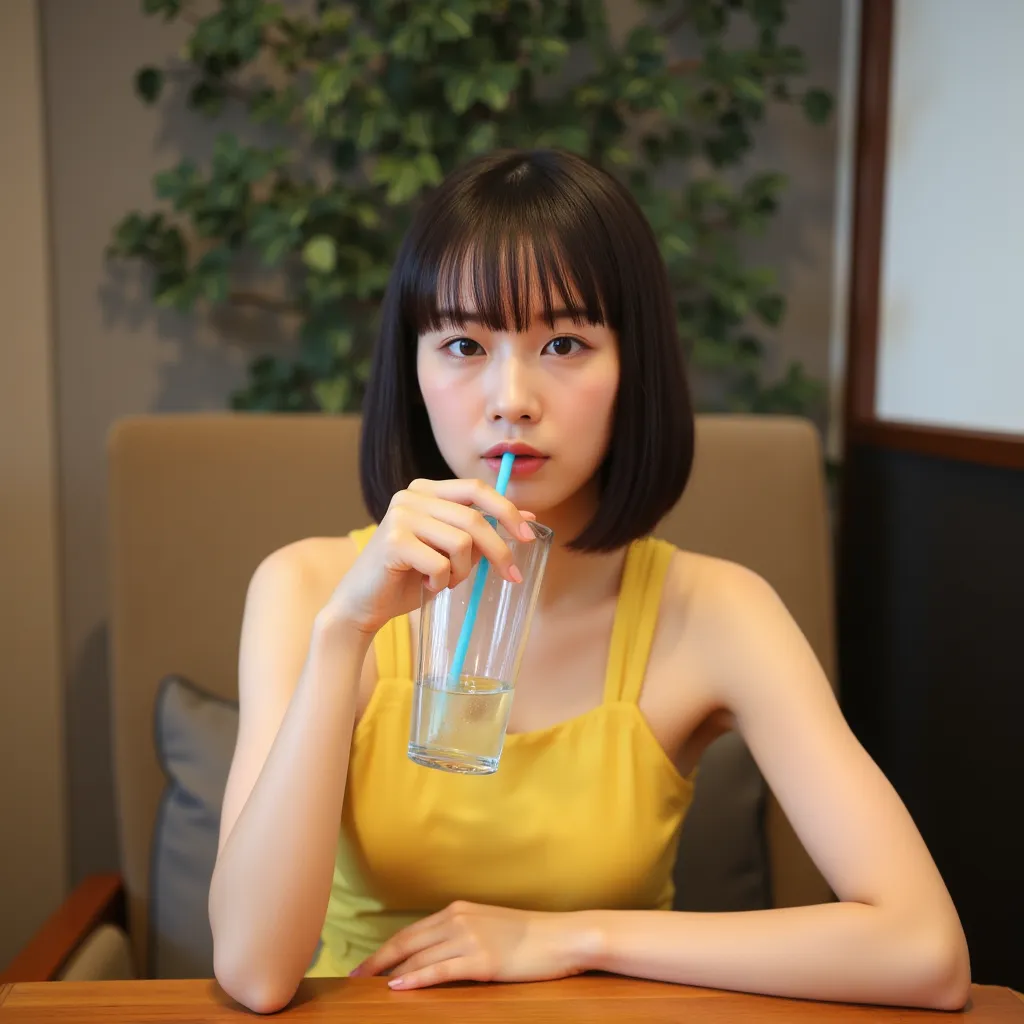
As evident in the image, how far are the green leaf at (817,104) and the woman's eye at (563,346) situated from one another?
4.27 feet

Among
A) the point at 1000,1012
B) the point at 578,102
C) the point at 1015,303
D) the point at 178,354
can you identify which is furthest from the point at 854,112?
the point at 1000,1012

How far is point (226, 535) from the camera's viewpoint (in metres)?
1.79

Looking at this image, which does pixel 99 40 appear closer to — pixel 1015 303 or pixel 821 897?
pixel 1015 303

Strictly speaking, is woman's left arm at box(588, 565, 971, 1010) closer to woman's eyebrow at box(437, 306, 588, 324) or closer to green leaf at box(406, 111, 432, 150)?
woman's eyebrow at box(437, 306, 588, 324)

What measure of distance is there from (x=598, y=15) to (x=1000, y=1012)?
5.70 ft

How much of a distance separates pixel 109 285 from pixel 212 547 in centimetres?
70

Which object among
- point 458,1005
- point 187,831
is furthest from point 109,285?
point 458,1005

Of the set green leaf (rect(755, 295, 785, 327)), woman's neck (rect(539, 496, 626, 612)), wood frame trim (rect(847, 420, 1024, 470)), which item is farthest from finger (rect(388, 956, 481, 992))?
green leaf (rect(755, 295, 785, 327))

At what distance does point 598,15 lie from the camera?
2.09 m

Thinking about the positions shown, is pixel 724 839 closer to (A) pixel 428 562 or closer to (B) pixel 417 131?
(A) pixel 428 562

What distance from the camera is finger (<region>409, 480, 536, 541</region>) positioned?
85 cm

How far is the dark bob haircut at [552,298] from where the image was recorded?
1082 mm

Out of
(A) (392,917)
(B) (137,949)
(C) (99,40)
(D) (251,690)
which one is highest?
(C) (99,40)

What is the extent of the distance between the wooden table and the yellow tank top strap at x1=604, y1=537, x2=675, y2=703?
1.14 feet
